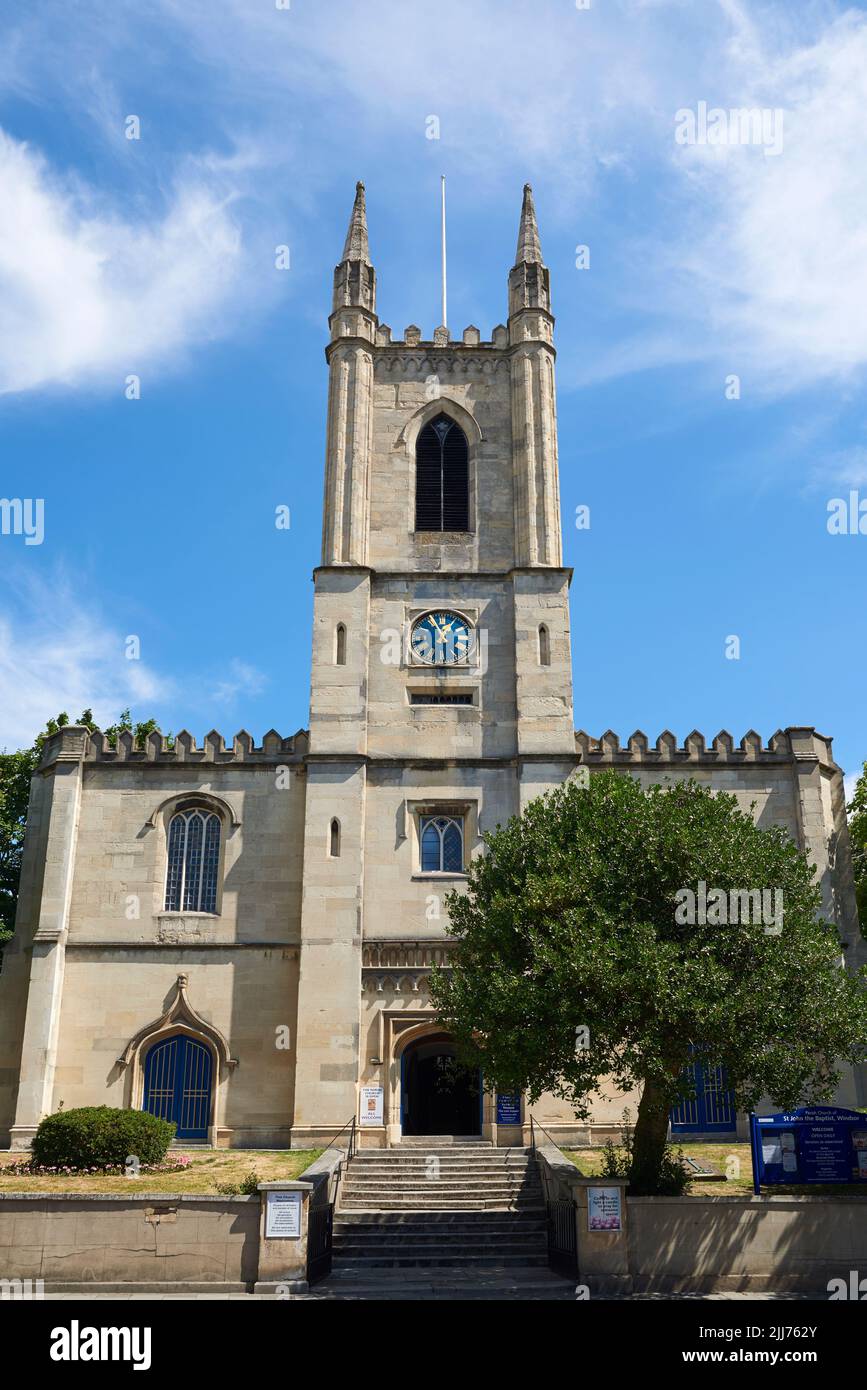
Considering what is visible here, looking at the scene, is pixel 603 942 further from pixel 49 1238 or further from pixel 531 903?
pixel 49 1238

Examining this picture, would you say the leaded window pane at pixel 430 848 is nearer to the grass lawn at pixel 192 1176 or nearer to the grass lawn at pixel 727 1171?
the grass lawn at pixel 192 1176

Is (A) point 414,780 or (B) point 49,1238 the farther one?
(A) point 414,780

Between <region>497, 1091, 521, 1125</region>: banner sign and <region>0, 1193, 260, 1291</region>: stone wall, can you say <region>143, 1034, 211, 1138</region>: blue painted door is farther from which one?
<region>0, 1193, 260, 1291</region>: stone wall

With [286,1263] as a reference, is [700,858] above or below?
above

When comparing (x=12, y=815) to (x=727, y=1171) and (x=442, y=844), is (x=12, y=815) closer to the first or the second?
(x=442, y=844)

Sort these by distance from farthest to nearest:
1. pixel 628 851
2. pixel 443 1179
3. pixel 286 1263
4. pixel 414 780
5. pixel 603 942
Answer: pixel 414 780 < pixel 443 1179 < pixel 628 851 < pixel 603 942 < pixel 286 1263

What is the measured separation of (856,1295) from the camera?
1886 cm

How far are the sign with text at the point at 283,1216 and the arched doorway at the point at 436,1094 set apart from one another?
11627mm

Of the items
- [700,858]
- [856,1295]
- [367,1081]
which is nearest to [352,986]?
[367,1081]

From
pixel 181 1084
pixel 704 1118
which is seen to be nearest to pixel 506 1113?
pixel 704 1118

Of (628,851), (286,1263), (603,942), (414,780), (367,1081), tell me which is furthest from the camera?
(414,780)

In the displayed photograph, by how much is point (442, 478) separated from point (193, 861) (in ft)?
45.2

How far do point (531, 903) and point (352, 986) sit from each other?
10.2 meters

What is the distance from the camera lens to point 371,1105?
95.5 ft
